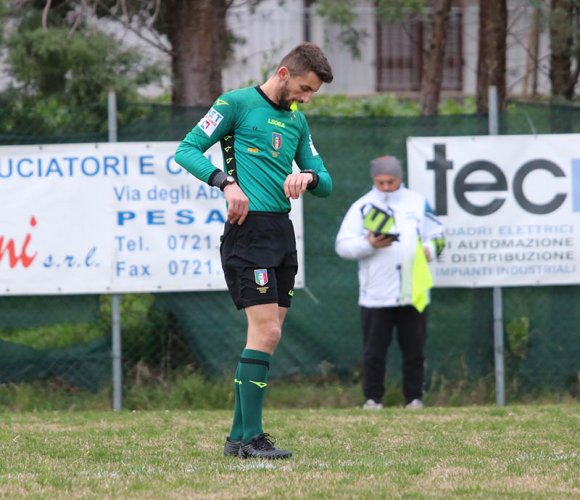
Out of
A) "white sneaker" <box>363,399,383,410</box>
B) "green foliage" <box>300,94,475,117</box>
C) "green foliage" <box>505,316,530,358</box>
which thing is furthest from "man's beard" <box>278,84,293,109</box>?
"green foliage" <box>300,94,475,117</box>

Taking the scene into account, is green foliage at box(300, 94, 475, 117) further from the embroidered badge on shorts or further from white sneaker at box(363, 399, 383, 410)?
the embroidered badge on shorts

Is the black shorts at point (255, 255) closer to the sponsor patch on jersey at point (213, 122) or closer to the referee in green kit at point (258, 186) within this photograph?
the referee in green kit at point (258, 186)

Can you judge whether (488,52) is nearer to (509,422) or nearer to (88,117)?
(88,117)

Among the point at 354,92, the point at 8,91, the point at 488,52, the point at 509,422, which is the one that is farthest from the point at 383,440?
the point at 354,92

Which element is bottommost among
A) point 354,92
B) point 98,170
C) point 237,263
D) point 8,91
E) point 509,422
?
point 509,422

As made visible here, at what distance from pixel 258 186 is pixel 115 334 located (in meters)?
3.98

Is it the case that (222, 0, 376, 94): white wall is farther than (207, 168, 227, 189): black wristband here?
Yes

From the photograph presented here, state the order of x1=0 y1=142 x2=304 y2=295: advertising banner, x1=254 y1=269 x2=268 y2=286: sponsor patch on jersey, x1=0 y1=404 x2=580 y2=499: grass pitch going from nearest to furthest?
x1=0 y1=404 x2=580 y2=499: grass pitch → x1=254 y1=269 x2=268 y2=286: sponsor patch on jersey → x1=0 y1=142 x2=304 y2=295: advertising banner

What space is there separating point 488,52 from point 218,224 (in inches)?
164

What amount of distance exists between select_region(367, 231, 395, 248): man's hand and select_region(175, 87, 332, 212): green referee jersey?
3.25m

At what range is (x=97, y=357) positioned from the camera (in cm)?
1025

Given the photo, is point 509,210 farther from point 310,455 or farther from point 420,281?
point 310,455

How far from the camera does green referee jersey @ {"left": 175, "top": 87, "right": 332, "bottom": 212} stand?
643 centimetres

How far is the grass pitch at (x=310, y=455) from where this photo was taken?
18.1ft
